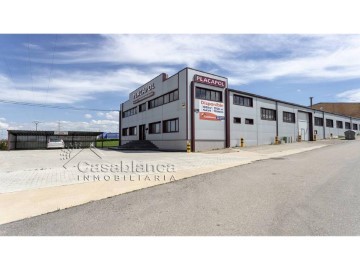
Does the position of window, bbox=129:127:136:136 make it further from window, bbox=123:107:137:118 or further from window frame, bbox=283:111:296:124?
window frame, bbox=283:111:296:124

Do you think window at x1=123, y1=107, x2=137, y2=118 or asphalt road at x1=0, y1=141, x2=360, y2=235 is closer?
asphalt road at x1=0, y1=141, x2=360, y2=235

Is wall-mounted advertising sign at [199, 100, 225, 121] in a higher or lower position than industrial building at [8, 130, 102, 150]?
higher

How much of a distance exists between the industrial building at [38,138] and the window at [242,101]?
25180 millimetres

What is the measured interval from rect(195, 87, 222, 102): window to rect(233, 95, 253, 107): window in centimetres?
243

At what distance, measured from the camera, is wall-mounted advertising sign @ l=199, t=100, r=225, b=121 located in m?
22.7

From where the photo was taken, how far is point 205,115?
2288cm

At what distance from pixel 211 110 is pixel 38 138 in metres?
27.3

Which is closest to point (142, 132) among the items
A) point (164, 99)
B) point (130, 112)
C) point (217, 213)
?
point (130, 112)

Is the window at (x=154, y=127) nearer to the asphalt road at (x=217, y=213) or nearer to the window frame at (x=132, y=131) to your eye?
the window frame at (x=132, y=131)

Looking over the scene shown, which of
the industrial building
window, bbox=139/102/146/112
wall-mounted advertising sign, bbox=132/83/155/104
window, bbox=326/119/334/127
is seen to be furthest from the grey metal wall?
window, bbox=326/119/334/127

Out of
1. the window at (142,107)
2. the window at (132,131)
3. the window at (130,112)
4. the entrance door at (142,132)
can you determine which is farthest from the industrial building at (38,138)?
the window at (142,107)

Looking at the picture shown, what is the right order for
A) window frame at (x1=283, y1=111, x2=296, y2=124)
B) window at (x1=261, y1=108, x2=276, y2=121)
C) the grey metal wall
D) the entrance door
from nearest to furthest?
the grey metal wall → window at (x1=261, y1=108, x2=276, y2=121) → the entrance door → window frame at (x1=283, y1=111, x2=296, y2=124)

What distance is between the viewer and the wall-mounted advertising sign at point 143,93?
29658 millimetres
